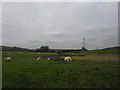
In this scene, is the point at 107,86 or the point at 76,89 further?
the point at 107,86

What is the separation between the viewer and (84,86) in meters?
7.08

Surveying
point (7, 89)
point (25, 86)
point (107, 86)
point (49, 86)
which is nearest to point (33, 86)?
point (25, 86)

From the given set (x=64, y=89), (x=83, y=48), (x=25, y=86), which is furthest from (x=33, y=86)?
(x=83, y=48)

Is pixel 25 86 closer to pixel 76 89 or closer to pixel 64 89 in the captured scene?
pixel 64 89

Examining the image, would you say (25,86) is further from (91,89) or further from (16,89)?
(91,89)

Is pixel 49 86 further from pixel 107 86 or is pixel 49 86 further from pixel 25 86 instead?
pixel 107 86

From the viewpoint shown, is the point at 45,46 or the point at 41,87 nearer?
the point at 41,87

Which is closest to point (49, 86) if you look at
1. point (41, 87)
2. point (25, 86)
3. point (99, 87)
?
point (41, 87)

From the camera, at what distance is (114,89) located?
22.2ft

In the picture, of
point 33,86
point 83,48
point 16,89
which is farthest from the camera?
point 83,48

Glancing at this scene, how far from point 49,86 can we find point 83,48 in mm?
97621

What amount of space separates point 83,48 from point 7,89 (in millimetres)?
98523

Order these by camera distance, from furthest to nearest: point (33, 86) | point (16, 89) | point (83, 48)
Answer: point (83, 48) < point (33, 86) < point (16, 89)

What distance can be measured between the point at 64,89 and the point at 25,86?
2.31 metres
